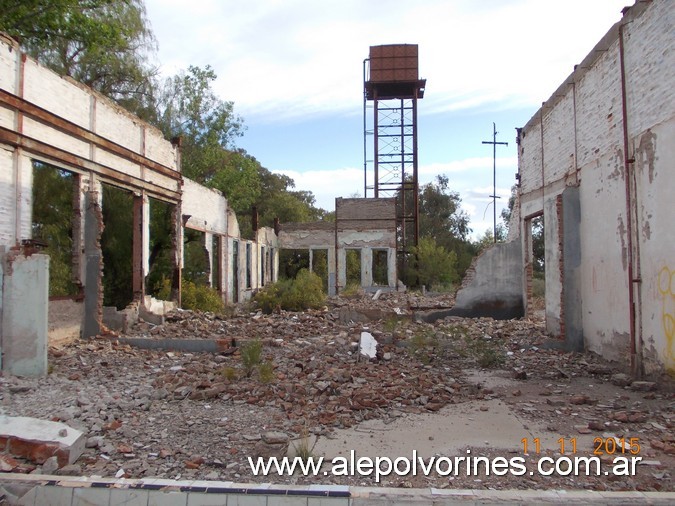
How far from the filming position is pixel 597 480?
4.32 meters

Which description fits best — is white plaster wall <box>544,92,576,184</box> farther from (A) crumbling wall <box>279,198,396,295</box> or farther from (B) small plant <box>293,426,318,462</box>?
(A) crumbling wall <box>279,198,396,295</box>

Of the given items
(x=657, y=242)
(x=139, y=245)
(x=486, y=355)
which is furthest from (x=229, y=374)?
(x=139, y=245)

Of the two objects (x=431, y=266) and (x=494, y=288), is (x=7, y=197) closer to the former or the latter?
(x=494, y=288)

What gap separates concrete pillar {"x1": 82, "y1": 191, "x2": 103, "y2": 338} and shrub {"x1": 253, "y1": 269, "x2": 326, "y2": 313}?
6.50 metres

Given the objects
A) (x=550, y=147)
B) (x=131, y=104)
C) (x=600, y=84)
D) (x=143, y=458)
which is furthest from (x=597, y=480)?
(x=131, y=104)

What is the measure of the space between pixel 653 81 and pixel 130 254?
49.3 feet

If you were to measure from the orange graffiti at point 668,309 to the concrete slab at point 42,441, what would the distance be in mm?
7061

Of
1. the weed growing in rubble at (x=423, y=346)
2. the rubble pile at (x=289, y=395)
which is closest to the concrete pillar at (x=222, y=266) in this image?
the rubble pile at (x=289, y=395)

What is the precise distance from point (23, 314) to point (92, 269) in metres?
3.25

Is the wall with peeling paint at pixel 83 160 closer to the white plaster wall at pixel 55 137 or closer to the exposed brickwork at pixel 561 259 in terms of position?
the white plaster wall at pixel 55 137

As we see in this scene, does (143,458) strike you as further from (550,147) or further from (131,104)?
(131,104)

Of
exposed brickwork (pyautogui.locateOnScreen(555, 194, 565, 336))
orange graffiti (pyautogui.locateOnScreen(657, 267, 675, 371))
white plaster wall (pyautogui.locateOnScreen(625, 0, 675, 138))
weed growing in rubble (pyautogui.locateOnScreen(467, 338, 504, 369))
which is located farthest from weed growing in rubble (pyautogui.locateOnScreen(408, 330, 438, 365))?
white plaster wall (pyautogui.locateOnScreen(625, 0, 675, 138))

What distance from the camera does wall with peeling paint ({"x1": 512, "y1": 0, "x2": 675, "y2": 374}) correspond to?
747 cm

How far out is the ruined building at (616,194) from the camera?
7.48 metres
